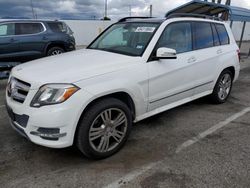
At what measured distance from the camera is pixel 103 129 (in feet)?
10.3

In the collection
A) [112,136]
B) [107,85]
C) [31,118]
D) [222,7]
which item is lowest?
[112,136]

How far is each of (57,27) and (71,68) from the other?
755cm

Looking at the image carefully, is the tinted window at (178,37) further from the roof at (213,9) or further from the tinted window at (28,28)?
the roof at (213,9)

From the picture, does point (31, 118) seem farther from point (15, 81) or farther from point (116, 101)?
point (116, 101)

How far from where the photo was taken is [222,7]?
487 inches

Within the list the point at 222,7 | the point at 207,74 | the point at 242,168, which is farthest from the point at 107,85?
the point at 222,7

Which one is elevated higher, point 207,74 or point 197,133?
point 207,74

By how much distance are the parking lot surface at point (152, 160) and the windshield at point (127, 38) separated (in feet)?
4.17

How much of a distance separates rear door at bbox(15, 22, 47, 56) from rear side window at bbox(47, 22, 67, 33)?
17.9 inches

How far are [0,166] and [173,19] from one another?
3184 millimetres

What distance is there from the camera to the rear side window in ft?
32.4

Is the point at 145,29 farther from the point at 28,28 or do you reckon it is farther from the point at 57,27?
the point at 57,27

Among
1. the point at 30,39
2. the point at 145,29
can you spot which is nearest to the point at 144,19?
the point at 145,29

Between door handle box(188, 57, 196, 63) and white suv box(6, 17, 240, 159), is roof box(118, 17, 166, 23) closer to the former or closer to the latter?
white suv box(6, 17, 240, 159)
